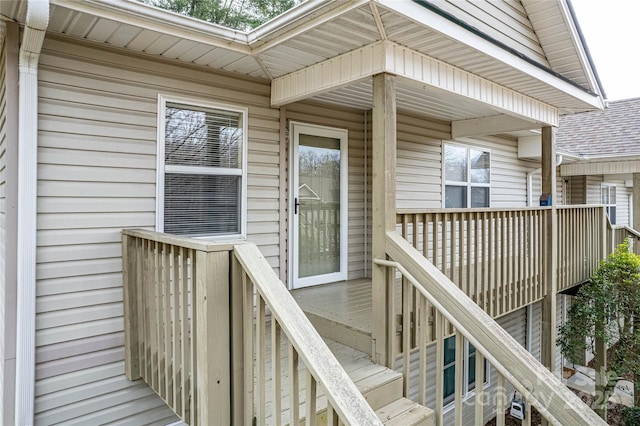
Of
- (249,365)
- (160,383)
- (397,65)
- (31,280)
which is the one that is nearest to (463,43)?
(397,65)

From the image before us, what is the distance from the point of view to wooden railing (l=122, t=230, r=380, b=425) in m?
1.56

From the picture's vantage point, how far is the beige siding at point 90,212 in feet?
9.41

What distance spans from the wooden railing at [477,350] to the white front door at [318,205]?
72.0 inches

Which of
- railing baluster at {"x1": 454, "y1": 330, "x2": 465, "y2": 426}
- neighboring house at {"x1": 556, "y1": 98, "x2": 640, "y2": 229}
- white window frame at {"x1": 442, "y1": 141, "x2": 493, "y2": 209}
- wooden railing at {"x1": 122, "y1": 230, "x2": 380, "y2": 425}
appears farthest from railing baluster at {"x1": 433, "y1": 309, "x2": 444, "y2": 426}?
neighboring house at {"x1": 556, "y1": 98, "x2": 640, "y2": 229}

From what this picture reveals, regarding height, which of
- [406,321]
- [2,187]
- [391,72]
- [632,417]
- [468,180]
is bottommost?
[632,417]

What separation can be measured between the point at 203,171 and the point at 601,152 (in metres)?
9.20

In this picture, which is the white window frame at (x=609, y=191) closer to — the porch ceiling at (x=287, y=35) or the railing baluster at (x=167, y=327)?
the porch ceiling at (x=287, y=35)

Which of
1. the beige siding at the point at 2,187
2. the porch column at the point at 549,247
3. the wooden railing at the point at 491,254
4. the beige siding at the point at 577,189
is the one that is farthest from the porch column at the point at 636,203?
the beige siding at the point at 2,187

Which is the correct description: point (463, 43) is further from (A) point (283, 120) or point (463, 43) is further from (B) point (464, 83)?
(A) point (283, 120)

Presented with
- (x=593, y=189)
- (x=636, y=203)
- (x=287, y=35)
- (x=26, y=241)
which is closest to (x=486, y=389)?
(x=636, y=203)

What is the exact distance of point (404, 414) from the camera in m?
2.66

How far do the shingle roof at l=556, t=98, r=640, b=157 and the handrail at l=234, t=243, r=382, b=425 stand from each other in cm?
892

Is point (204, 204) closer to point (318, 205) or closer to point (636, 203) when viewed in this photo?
point (318, 205)

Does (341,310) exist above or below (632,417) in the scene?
above
